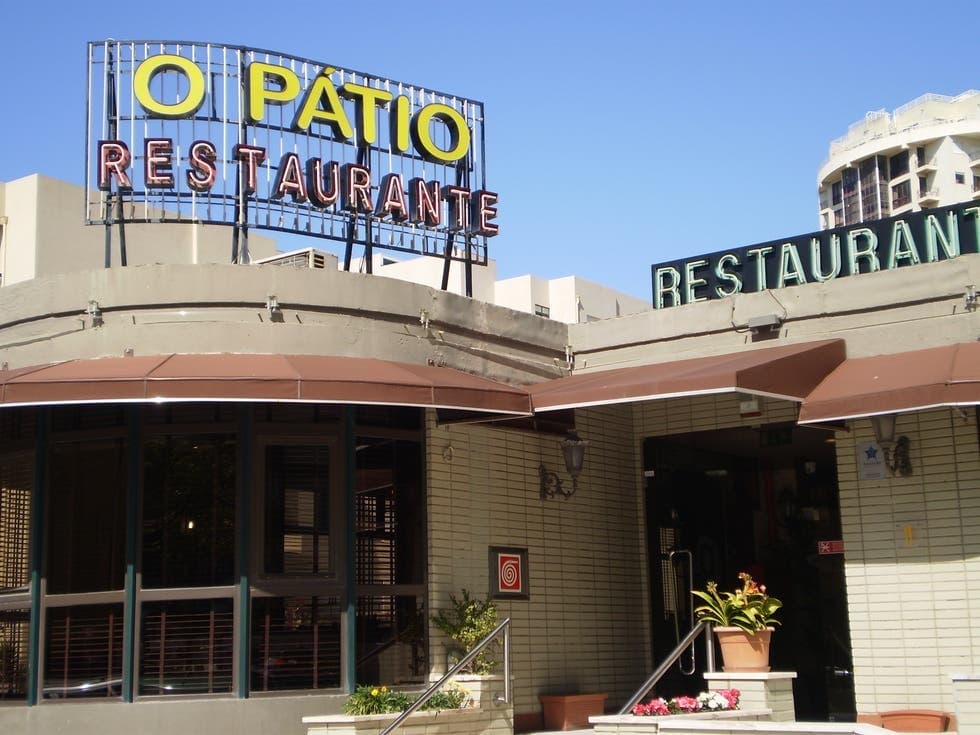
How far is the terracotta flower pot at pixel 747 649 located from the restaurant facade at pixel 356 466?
106 cm

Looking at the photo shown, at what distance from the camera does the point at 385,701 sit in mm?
11227

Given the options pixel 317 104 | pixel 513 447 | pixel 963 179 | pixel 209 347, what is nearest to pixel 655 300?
pixel 513 447

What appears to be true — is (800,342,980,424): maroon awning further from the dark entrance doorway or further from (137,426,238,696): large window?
(137,426,238,696): large window

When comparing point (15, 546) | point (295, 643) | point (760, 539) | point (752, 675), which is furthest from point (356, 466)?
point (760, 539)

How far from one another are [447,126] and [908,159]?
9641 centimetres

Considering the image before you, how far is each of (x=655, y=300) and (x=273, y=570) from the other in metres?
6.15

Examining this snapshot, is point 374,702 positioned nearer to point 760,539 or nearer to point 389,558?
point 389,558

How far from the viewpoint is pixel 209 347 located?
11891 millimetres

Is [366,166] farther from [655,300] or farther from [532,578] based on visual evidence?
[532,578]

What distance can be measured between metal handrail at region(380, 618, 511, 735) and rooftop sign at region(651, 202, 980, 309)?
4833mm

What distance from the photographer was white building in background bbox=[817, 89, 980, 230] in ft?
338

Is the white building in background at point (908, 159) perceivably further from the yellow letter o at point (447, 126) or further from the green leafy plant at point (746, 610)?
the green leafy plant at point (746, 610)

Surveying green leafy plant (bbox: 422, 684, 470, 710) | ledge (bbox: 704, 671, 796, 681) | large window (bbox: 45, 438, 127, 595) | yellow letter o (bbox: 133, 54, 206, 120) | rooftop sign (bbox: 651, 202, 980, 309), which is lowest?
green leafy plant (bbox: 422, 684, 470, 710)

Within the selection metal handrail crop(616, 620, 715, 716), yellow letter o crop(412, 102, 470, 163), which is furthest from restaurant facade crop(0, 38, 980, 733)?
yellow letter o crop(412, 102, 470, 163)
